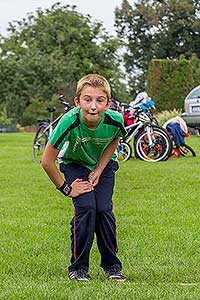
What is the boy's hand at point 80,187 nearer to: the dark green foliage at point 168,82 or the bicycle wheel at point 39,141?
the bicycle wheel at point 39,141

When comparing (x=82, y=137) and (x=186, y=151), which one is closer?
(x=82, y=137)

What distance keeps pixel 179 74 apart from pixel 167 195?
70.7ft

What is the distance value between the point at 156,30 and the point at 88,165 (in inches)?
2360

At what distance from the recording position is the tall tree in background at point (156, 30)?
62312mm

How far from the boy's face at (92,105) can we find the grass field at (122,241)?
3.44ft

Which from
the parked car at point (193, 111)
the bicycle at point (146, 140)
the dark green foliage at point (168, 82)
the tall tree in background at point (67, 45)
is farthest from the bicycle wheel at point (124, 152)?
the tall tree in background at point (67, 45)

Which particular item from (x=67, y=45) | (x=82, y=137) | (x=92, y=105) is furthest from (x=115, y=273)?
(x=67, y=45)

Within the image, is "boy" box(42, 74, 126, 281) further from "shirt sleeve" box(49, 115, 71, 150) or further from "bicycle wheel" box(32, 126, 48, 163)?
"bicycle wheel" box(32, 126, 48, 163)

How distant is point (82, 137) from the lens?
5.06m

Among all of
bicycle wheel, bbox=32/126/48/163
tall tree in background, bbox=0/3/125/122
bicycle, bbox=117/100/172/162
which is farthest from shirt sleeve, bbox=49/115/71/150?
tall tree in background, bbox=0/3/125/122

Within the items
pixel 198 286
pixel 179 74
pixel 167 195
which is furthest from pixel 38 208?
pixel 179 74

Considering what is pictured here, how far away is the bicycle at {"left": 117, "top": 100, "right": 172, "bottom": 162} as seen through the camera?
15.0 meters

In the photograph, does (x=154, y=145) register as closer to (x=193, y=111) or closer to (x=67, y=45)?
(x=193, y=111)

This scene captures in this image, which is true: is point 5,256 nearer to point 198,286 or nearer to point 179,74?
point 198,286
